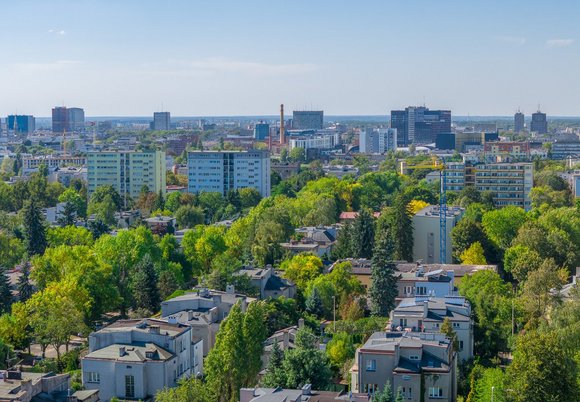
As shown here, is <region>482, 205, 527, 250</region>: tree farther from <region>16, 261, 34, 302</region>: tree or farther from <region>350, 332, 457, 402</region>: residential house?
<region>350, 332, 457, 402</region>: residential house

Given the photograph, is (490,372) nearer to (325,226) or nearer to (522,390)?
(522,390)

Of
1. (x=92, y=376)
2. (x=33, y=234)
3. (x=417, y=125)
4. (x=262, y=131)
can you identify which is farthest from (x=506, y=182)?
(x=262, y=131)

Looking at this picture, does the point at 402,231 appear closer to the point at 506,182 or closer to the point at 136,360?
the point at 506,182

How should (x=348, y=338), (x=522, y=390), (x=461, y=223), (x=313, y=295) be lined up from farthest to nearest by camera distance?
1. (x=461, y=223)
2. (x=313, y=295)
3. (x=348, y=338)
4. (x=522, y=390)

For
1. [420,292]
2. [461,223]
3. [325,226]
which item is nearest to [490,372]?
[420,292]

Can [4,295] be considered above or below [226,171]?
below

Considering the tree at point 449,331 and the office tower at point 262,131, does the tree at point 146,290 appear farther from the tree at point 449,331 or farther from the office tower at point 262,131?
the office tower at point 262,131
